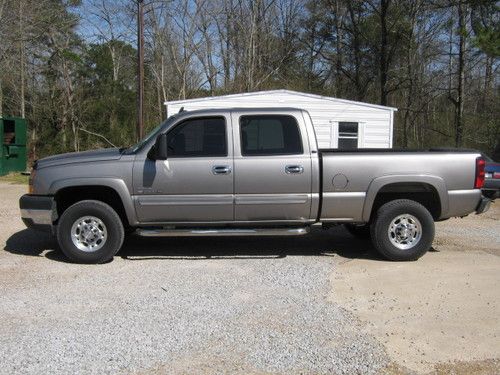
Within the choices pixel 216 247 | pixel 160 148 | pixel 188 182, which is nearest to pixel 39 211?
pixel 160 148

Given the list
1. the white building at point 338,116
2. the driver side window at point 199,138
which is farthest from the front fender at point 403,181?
the white building at point 338,116

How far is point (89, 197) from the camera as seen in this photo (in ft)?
22.5

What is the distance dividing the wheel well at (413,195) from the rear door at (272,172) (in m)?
1.01

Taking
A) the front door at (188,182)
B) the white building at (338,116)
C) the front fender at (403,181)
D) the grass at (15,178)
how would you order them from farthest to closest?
the white building at (338,116), the grass at (15,178), the front fender at (403,181), the front door at (188,182)

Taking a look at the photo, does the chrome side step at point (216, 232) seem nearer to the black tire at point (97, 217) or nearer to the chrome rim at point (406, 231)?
the black tire at point (97, 217)

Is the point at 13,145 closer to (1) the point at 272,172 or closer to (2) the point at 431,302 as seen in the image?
(1) the point at 272,172

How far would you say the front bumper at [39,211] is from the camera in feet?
21.4

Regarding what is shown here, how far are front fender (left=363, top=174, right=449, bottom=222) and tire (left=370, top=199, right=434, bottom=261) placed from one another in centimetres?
23

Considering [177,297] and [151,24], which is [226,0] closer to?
[151,24]

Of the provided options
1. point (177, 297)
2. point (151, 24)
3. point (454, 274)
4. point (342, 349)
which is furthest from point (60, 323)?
point (151, 24)

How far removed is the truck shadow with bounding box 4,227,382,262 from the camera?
7133 millimetres

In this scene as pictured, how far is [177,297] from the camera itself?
5332 millimetres

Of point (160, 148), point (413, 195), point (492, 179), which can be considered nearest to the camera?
point (160, 148)

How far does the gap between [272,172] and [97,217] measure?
2.22 m
